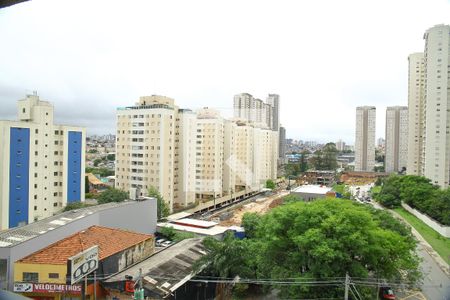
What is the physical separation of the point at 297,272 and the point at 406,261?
1864 mm

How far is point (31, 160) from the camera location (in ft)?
40.0

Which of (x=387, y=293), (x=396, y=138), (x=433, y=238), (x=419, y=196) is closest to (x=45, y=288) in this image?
(x=387, y=293)

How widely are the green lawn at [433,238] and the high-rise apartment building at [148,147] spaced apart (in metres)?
9.59

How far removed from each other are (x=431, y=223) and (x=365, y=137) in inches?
904

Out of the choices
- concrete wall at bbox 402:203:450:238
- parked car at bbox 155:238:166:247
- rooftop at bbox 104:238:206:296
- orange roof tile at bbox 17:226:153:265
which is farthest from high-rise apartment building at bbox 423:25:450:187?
orange roof tile at bbox 17:226:153:265

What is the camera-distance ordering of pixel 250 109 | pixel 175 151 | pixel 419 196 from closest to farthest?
pixel 419 196
pixel 175 151
pixel 250 109

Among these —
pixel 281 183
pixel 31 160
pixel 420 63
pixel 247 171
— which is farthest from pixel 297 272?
pixel 281 183

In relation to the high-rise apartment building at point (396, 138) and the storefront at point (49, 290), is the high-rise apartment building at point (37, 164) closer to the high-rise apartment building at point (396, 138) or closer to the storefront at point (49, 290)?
the storefront at point (49, 290)

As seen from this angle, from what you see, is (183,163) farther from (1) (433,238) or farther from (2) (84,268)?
(2) (84,268)

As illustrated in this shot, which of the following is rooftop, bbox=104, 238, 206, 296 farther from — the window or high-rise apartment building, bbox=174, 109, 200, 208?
high-rise apartment building, bbox=174, 109, 200, 208

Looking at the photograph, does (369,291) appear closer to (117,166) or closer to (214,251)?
(214,251)

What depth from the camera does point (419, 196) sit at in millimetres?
14359

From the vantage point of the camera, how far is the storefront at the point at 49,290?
5.02m

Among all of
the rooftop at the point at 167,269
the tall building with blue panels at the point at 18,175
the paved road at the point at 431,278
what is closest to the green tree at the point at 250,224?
the rooftop at the point at 167,269
